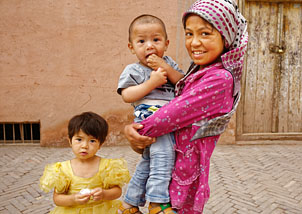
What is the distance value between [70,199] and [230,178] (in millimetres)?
3375

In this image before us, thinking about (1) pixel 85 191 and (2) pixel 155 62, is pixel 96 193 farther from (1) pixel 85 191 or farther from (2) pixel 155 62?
(2) pixel 155 62

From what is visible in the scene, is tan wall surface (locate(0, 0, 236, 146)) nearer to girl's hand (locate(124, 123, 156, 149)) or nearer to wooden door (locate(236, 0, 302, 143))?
wooden door (locate(236, 0, 302, 143))

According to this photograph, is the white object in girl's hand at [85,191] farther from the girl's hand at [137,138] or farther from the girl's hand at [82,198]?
the girl's hand at [137,138]

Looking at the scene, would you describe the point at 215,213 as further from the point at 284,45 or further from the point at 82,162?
the point at 284,45

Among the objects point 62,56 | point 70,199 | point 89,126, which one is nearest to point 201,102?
point 89,126

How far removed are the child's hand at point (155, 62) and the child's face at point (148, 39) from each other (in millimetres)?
47

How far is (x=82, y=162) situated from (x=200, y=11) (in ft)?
4.18

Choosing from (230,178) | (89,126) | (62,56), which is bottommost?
(230,178)

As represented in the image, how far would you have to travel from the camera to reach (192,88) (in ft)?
5.67

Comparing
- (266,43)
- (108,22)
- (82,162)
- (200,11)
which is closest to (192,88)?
(200,11)

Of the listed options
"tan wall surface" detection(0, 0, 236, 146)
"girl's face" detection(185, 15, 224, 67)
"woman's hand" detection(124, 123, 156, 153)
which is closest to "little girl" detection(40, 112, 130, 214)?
"woman's hand" detection(124, 123, 156, 153)

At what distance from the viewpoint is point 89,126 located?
2.02 metres

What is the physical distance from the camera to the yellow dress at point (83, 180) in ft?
6.61

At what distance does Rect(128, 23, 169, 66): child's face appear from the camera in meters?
1.95
